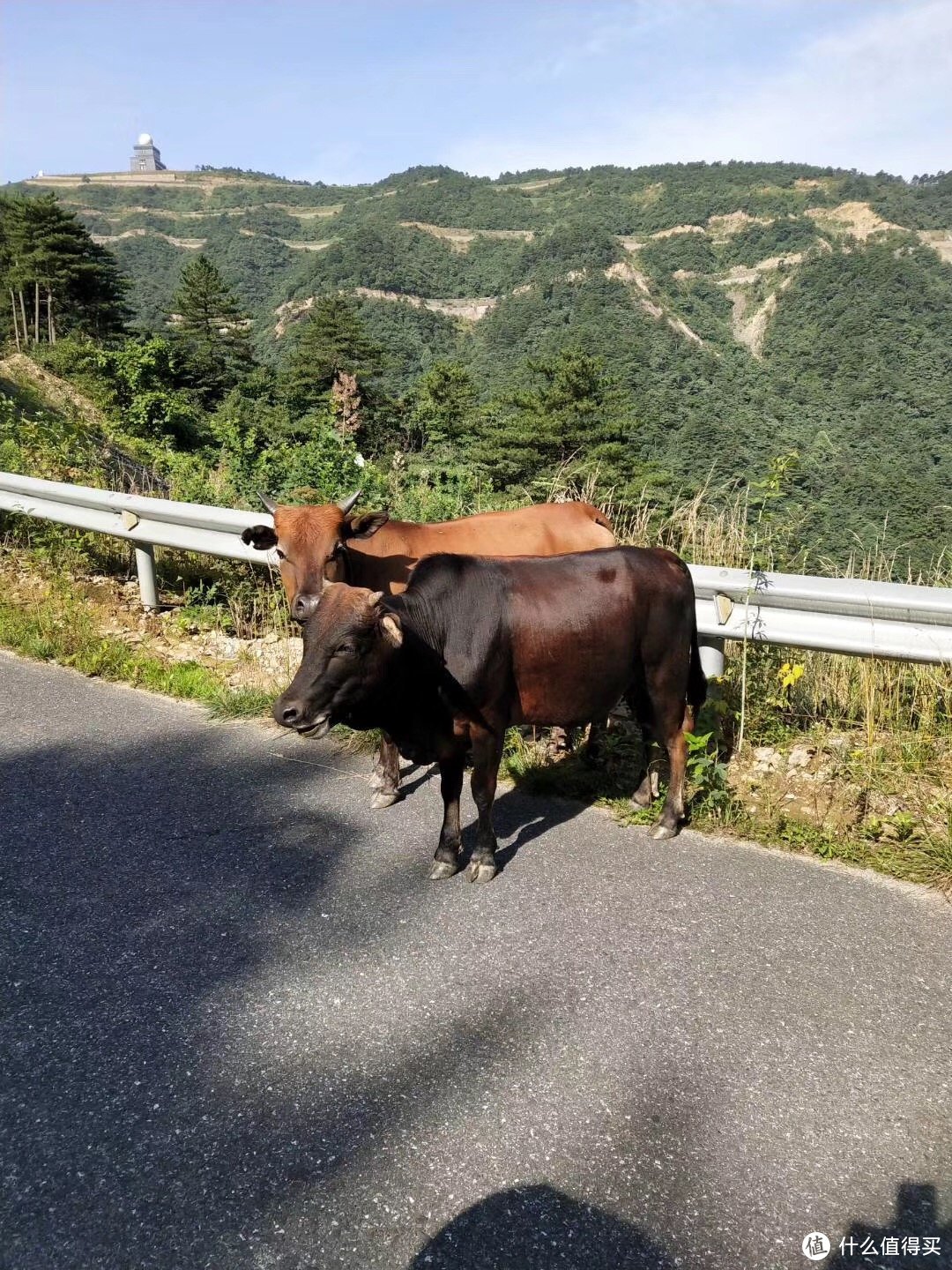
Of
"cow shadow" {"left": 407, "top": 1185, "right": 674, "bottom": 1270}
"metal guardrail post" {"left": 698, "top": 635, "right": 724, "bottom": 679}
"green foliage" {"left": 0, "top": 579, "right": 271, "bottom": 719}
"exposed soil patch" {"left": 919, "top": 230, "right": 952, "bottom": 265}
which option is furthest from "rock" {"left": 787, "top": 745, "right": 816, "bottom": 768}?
"exposed soil patch" {"left": 919, "top": 230, "right": 952, "bottom": 265}

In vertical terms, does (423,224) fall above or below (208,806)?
above

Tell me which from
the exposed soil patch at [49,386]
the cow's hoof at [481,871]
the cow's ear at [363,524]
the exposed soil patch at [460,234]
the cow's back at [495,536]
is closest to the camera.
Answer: the cow's hoof at [481,871]

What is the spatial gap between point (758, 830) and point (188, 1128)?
2.59 meters

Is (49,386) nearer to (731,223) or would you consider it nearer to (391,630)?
(391,630)

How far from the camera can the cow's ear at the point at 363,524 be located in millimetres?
4582

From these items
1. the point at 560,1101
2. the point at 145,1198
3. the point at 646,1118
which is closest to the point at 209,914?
the point at 145,1198

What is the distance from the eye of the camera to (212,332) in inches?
2479

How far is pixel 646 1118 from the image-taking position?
7.20ft

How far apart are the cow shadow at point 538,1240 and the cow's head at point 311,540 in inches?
115

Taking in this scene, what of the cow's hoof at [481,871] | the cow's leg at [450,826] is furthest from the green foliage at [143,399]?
the cow's hoof at [481,871]

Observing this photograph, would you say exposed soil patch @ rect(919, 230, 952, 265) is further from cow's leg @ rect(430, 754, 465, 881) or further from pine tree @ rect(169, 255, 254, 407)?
cow's leg @ rect(430, 754, 465, 881)

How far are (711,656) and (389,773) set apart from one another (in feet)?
5.81

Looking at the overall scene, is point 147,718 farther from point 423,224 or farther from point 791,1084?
point 423,224

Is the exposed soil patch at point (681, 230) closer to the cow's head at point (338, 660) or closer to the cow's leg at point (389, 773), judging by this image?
the cow's leg at point (389, 773)
